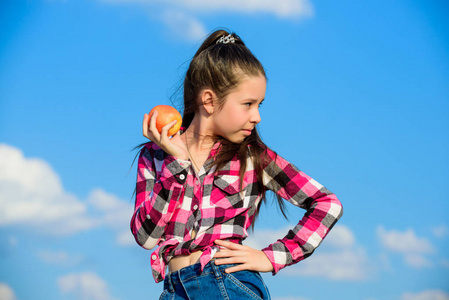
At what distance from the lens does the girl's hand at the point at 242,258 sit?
3.70m

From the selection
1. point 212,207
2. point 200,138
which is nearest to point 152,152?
point 200,138

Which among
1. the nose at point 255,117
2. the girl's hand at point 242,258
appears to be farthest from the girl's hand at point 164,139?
the girl's hand at point 242,258

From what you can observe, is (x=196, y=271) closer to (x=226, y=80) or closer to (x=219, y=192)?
(x=219, y=192)

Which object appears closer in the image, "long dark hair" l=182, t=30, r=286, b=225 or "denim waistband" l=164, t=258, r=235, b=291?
"denim waistband" l=164, t=258, r=235, b=291

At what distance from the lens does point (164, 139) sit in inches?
152

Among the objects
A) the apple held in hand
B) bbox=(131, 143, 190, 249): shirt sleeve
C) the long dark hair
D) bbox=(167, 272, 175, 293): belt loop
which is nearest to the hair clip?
the long dark hair

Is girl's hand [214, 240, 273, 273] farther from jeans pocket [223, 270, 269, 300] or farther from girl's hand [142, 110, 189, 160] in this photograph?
girl's hand [142, 110, 189, 160]

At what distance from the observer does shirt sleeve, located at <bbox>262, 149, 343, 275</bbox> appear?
3.99 metres

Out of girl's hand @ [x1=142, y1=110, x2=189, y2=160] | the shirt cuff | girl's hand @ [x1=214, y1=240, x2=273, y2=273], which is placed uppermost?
girl's hand @ [x1=142, y1=110, x2=189, y2=160]

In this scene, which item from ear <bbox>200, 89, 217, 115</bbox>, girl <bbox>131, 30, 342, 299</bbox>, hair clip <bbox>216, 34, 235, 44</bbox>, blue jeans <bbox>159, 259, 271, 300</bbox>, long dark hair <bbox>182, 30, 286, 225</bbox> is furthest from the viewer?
hair clip <bbox>216, 34, 235, 44</bbox>

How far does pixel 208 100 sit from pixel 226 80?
23 centimetres

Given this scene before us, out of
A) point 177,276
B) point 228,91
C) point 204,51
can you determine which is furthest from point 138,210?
point 204,51

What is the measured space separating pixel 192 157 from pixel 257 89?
722mm

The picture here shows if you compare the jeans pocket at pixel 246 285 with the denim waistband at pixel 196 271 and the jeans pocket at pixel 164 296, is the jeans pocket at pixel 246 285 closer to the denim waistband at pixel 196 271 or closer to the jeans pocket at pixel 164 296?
the denim waistband at pixel 196 271
